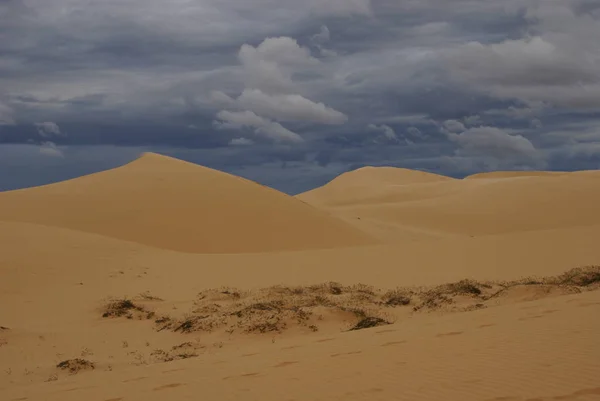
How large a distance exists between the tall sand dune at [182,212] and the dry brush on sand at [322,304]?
15.5 metres

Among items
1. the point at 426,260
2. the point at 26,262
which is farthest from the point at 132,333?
the point at 426,260

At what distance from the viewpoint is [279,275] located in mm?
22328

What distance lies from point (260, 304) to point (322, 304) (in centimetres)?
139

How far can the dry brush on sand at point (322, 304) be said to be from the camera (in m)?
13.4

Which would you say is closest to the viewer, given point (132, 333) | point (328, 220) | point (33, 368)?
point (33, 368)

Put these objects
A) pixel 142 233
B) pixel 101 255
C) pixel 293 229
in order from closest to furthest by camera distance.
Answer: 1. pixel 101 255
2. pixel 142 233
3. pixel 293 229

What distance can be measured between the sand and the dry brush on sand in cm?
6

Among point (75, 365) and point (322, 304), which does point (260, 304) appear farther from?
point (75, 365)

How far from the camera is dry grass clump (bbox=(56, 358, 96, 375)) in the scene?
10.8m

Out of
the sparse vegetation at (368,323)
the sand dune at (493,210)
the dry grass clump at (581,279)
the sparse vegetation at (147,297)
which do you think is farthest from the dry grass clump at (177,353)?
the sand dune at (493,210)

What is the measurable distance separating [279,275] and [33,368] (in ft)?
38.0

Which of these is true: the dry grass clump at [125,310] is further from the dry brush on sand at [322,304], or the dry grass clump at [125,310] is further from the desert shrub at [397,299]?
the desert shrub at [397,299]

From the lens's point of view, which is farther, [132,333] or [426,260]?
[426,260]

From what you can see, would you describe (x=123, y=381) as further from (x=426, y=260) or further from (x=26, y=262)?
(x=426, y=260)
